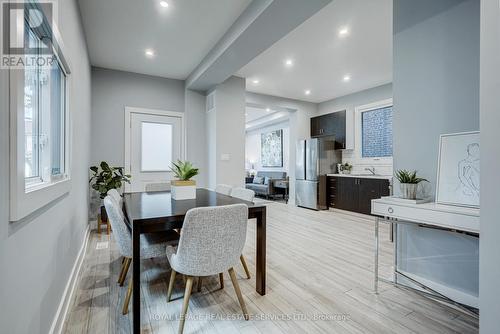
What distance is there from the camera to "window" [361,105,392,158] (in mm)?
4993

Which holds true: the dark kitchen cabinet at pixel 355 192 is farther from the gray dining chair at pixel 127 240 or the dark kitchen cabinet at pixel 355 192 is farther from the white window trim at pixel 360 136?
the gray dining chair at pixel 127 240

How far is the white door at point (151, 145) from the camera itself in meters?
4.43

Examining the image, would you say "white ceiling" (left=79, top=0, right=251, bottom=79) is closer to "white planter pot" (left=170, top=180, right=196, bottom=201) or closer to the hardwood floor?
"white planter pot" (left=170, top=180, right=196, bottom=201)

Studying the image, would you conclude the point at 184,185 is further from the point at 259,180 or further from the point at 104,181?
the point at 259,180

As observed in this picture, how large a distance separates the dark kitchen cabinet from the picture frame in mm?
2862

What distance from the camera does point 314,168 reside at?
561 centimetres

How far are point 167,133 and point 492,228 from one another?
469 centimetres

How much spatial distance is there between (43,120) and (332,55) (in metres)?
→ 3.72

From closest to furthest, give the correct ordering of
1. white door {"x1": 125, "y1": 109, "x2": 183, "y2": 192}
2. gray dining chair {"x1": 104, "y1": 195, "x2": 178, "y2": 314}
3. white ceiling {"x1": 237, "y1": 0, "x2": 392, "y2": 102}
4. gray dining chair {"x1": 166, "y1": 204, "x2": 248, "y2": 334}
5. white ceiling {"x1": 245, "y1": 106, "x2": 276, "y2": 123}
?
gray dining chair {"x1": 166, "y1": 204, "x2": 248, "y2": 334}, gray dining chair {"x1": 104, "y1": 195, "x2": 178, "y2": 314}, white ceiling {"x1": 237, "y1": 0, "x2": 392, "y2": 102}, white door {"x1": 125, "y1": 109, "x2": 183, "y2": 192}, white ceiling {"x1": 245, "y1": 106, "x2": 276, "y2": 123}

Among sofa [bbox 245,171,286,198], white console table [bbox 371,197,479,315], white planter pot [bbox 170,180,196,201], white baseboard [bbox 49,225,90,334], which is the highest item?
white planter pot [bbox 170,180,196,201]

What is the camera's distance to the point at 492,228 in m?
1.10

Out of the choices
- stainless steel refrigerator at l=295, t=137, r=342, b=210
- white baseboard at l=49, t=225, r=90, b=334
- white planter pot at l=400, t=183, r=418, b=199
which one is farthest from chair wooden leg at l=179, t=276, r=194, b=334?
stainless steel refrigerator at l=295, t=137, r=342, b=210

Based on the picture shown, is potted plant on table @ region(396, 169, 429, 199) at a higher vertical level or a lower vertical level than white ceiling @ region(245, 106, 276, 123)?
lower

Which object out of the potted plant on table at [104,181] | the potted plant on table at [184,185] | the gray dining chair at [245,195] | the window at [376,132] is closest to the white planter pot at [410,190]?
the gray dining chair at [245,195]
